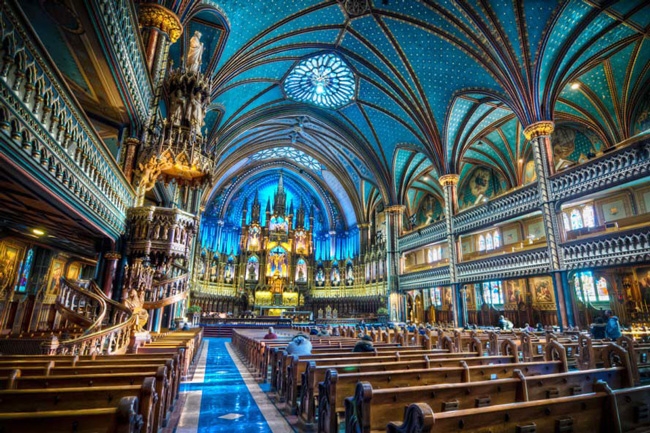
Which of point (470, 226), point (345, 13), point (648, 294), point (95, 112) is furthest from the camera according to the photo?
point (470, 226)

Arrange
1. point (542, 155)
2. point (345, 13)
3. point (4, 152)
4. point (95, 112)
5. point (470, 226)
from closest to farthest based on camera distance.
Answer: point (4, 152), point (95, 112), point (542, 155), point (345, 13), point (470, 226)

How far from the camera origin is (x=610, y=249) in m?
11.0

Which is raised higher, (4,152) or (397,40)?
(397,40)

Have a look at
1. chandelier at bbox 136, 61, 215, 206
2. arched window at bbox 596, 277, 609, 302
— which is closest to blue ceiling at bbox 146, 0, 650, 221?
chandelier at bbox 136, 61, 215, 206

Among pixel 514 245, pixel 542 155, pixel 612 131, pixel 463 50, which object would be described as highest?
pixel 463 50

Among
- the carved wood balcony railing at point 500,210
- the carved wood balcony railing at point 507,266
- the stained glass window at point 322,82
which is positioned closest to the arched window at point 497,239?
the carved wood balcony railing at point 500,210

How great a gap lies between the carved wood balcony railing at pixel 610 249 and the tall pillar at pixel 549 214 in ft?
1.29

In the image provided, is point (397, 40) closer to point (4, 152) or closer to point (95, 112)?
point (95, 112)

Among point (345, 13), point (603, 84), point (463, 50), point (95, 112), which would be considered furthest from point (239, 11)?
point (603, 84)

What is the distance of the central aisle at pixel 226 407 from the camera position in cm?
388

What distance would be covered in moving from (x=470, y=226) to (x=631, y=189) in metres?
6.99

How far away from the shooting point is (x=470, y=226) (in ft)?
58.3

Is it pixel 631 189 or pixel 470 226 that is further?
pixel 470 226

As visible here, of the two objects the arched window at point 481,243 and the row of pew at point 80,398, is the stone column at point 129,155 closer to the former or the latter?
the row of pew at point 80,398
